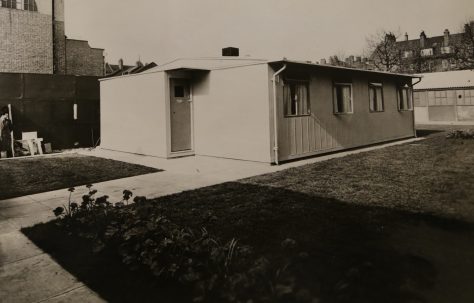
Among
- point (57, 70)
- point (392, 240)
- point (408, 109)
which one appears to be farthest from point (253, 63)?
point (57, 70)

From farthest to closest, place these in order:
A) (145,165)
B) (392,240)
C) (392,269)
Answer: (145,165), (392,240), (392,269)

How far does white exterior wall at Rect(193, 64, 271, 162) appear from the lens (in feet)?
29.8

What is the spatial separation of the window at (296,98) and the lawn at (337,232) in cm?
294

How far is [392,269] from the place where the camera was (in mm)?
2971

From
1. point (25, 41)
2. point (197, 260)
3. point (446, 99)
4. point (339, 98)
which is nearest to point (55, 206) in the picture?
point (197, 260)

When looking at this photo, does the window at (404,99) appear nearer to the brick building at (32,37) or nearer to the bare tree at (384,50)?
the brick building at (32,37)

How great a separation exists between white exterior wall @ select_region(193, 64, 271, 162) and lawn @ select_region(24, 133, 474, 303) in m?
2.35

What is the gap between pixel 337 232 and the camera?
153 inches

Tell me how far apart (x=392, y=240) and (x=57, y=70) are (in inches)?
926

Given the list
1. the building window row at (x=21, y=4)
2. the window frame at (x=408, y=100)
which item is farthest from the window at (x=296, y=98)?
the building window row at (x=21, y=4)

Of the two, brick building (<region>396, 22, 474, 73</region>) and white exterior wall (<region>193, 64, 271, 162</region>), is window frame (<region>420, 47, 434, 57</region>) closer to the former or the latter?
brick building (<region>396, 22, 474, 73</region>)

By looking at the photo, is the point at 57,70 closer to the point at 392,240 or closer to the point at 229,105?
the point at 229,105

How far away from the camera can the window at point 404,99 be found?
599 inches

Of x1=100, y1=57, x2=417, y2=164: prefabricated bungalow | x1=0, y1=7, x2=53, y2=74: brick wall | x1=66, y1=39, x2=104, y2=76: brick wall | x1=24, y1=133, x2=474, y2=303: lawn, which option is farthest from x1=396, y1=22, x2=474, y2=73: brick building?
x1=24, y1=133, x2=474, y2=303: lawn
